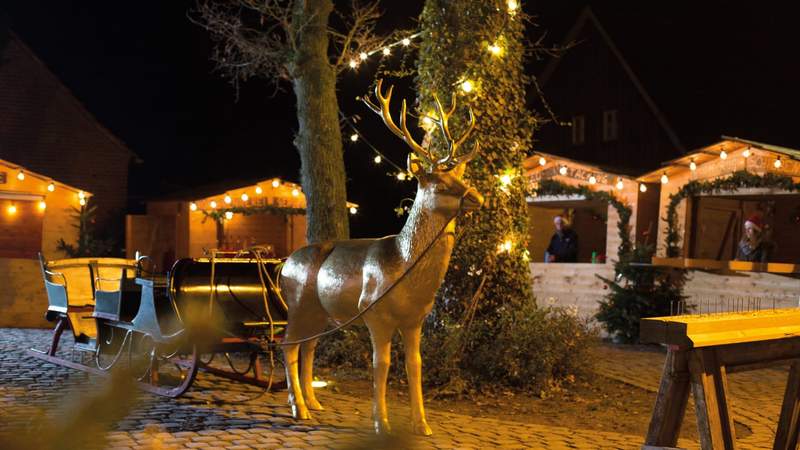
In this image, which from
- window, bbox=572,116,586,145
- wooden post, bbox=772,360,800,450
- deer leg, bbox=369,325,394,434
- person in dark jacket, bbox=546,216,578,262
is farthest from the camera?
window, bbox=572,116,586,145

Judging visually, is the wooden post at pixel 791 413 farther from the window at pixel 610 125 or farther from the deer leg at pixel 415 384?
the window at pixel 610 125

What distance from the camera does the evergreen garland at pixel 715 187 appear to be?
13164 millimetres

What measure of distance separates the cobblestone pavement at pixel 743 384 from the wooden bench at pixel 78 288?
656 centimetres

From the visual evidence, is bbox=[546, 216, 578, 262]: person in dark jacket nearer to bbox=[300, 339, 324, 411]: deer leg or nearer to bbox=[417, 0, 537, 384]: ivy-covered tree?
bbox=[417, 0, 537, 384]: ivy-covered tree

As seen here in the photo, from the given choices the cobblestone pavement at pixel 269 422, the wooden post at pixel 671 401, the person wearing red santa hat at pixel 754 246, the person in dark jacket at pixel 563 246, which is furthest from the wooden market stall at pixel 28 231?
the wooden post at pixel 671 401

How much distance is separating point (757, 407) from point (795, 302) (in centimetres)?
467

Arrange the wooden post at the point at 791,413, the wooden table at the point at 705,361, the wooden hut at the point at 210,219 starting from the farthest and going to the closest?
the wooden hut at the point at 210,219, the wooden post at the point at 791,413, the wooden table at the point at 705,361

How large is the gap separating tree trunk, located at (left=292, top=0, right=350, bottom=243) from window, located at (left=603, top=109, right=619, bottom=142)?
17.7m

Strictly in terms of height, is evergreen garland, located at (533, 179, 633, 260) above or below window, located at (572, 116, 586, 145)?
below

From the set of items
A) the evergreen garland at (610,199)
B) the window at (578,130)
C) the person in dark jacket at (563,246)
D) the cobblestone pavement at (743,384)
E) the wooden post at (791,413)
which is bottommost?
the cobblestone pavement at (743,384)

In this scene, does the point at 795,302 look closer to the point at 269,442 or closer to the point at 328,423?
the point at 328,423

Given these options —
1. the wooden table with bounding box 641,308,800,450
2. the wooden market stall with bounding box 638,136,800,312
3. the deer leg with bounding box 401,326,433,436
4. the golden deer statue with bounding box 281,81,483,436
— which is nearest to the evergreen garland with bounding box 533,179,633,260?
the wooden market stall with bounding box 638,136,800,312

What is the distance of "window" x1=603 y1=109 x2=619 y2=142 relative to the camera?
27547mm

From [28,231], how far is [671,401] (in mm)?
17972
